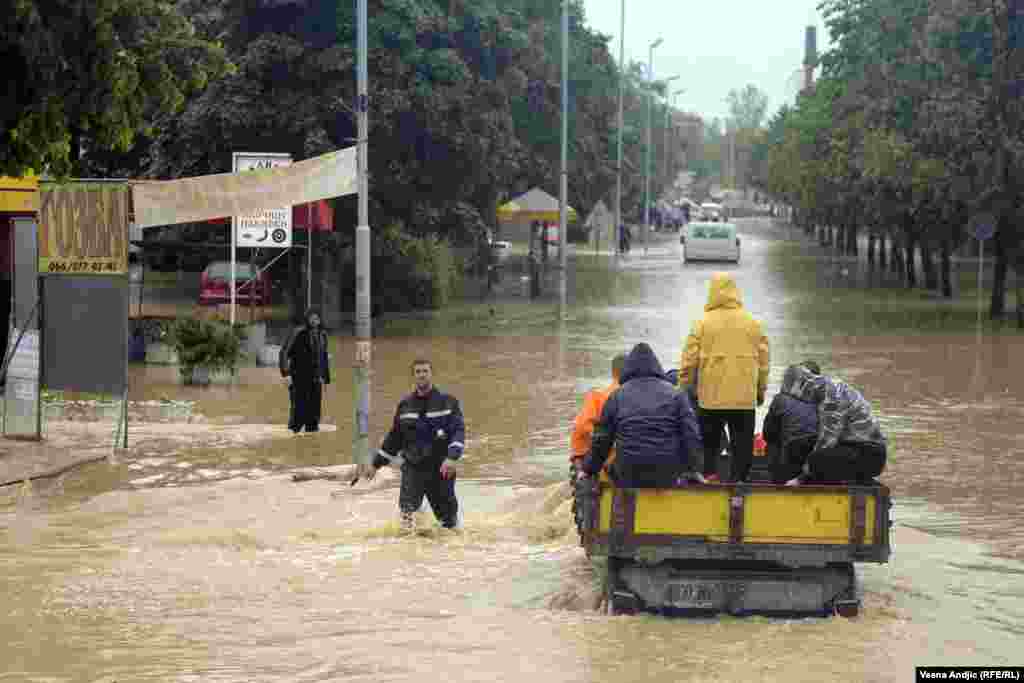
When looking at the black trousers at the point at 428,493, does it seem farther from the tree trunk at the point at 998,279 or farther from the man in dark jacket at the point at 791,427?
the tree trunk at the point at 998,279

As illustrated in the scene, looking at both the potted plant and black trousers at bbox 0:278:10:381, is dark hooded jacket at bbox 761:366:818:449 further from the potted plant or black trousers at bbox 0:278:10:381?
black trousers at bbox 0:278:10:381

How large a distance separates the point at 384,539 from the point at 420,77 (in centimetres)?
2325

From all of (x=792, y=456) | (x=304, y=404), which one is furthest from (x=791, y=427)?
(x=304, y=404)

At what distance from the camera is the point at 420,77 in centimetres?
3569

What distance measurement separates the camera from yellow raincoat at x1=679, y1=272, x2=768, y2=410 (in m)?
12.2

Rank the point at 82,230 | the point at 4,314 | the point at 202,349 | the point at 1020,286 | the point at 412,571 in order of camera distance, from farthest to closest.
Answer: the point at 1020,286, the point at 202,349, the point at 4,314, the point at 82,230, the point at 412,571

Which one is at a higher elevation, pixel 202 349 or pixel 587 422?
pixel 587 422

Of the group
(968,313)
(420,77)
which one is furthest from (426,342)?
(968,313)

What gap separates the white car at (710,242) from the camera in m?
70.1

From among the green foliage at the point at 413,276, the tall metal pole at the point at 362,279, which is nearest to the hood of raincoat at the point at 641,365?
the tall metal pole at the point at 362,279

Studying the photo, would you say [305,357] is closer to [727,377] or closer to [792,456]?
[727,377]

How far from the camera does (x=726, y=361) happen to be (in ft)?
40.2

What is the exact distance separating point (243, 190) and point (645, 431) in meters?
9.10

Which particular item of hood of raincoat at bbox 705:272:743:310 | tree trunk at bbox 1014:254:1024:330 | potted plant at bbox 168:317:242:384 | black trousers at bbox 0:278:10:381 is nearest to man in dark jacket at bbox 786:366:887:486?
hood of raincoat at bbox 705:272:743:310
